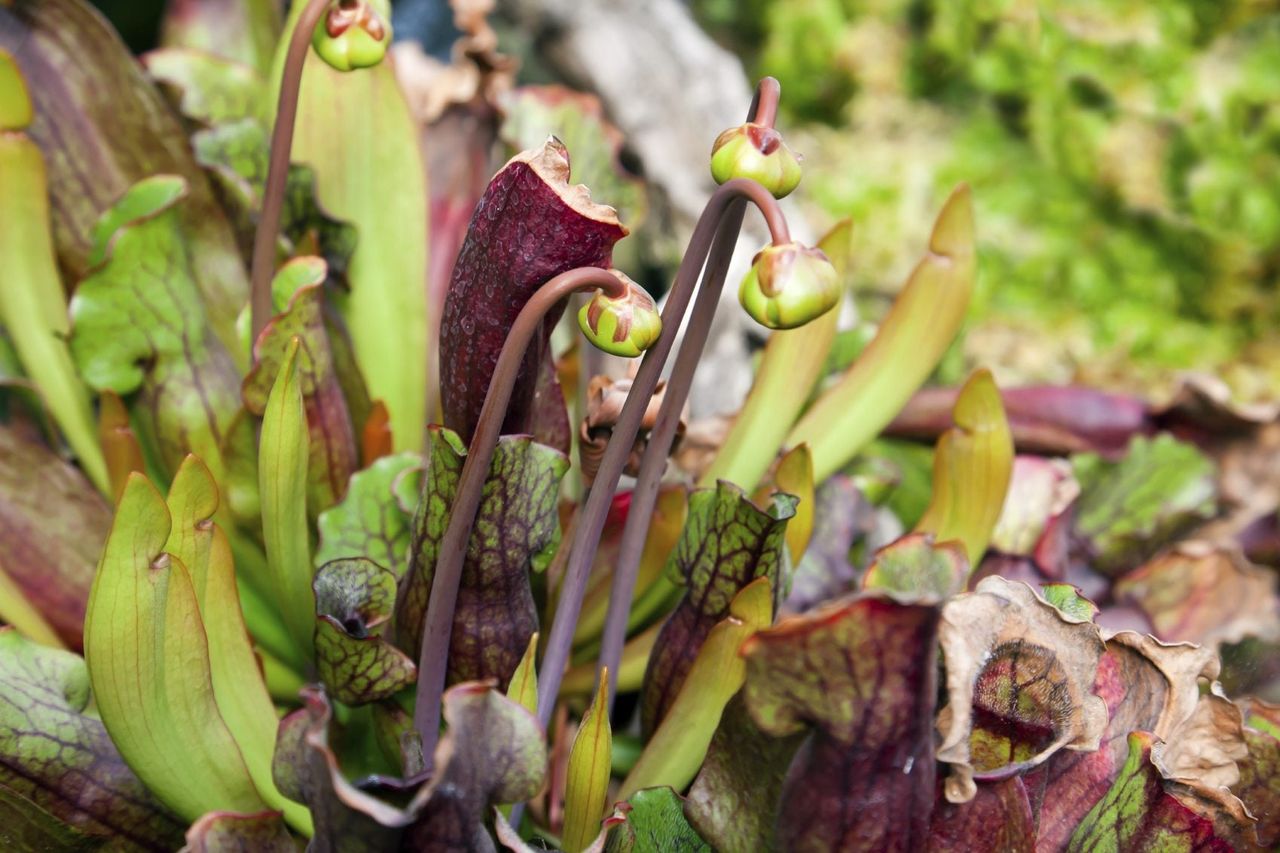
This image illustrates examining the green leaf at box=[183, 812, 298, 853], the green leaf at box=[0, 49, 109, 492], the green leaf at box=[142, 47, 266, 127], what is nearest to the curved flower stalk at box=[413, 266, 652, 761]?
the green leaf at box=[183, 812, 298, 853]

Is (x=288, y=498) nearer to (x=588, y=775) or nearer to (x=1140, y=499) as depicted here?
(x=588, y=775)

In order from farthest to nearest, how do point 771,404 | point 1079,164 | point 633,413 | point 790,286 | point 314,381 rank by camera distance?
point 1079,164 < point 771,404 < point 314,381 < point 633,413 < point 790,286

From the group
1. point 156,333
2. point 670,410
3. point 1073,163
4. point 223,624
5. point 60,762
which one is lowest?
point 60,762

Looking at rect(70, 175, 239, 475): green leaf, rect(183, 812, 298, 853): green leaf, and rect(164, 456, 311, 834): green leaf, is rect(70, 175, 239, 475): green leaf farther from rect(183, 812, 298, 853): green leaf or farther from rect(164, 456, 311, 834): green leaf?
rect(183, 812, 298, 853): green leaf

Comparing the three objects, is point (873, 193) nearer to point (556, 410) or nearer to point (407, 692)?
point (556, 410)

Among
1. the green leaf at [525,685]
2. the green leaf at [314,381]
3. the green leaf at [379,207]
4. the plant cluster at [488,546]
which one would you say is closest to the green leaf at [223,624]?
the plant cluster at [488,546]

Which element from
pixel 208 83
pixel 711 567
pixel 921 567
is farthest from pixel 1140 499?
pixel 208 83
